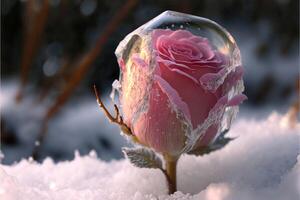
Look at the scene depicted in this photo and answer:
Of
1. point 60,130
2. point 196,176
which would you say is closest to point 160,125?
point 196,176

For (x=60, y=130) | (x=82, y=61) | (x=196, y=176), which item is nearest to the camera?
(x=196, y=176)

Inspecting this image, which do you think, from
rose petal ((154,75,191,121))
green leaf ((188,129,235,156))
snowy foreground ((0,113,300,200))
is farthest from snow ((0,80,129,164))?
rose petal ((154,75,191,121))

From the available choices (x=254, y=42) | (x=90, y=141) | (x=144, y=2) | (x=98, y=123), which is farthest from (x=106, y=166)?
(x=254, y=42)

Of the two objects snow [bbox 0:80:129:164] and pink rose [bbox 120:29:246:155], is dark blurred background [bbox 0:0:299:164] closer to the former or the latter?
snow [bbox 0:80:129:164]

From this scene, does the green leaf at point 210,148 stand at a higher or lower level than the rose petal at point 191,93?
lower

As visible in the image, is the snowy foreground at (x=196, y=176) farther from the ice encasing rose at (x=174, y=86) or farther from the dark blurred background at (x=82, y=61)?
the dark blurred background at (x=82, y=61)

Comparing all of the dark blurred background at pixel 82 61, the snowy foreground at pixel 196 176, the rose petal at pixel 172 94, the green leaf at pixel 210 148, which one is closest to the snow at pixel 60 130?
the dark blurred background at pixel 82 61

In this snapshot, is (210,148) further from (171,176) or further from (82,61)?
(82,61)
